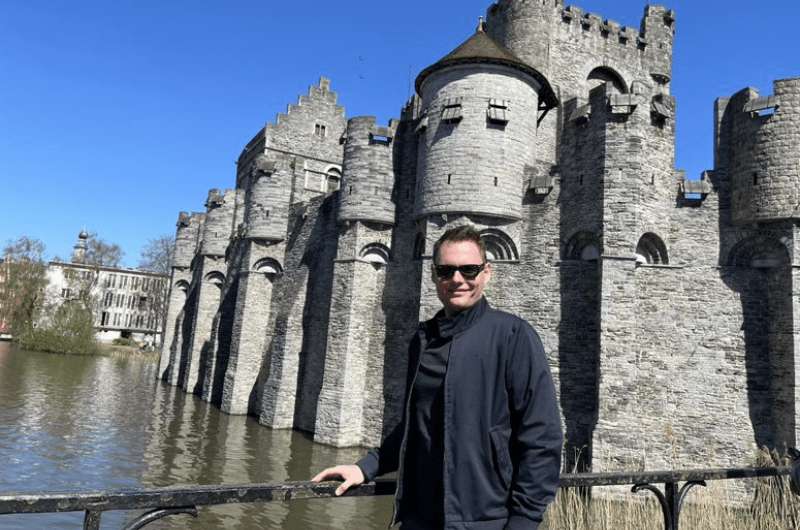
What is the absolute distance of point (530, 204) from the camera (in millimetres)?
15859

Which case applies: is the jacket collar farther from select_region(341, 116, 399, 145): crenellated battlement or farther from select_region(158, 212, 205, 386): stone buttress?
select_region(158, 212, 205, 386): stone buttress

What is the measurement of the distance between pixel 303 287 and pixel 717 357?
1335 centimetres

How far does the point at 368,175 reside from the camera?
18516 mm

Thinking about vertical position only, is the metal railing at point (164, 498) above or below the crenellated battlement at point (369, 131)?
below

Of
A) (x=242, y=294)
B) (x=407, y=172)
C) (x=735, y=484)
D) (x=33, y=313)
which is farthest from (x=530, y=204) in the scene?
(x=33, y=313)

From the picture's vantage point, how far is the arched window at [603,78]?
2264 cm

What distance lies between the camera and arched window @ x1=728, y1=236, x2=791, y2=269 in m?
13.3

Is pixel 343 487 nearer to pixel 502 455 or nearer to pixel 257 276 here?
pixel 502 455

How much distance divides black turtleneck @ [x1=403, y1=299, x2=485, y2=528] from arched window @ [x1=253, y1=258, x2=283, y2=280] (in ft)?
69.3

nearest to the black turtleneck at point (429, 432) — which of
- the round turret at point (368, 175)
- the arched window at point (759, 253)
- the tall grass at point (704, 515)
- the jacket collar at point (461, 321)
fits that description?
the jacket collar at point (461, 321)

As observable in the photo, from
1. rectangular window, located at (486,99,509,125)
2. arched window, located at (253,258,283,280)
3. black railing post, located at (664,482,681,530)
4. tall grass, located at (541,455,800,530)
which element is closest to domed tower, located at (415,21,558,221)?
rectangular window, located at (486,99,509,125)

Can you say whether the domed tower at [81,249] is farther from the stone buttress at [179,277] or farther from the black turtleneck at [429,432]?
the black turtleneck at [429,432]

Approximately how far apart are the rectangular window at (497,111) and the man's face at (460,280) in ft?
46.1

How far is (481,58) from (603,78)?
965 centimetres
